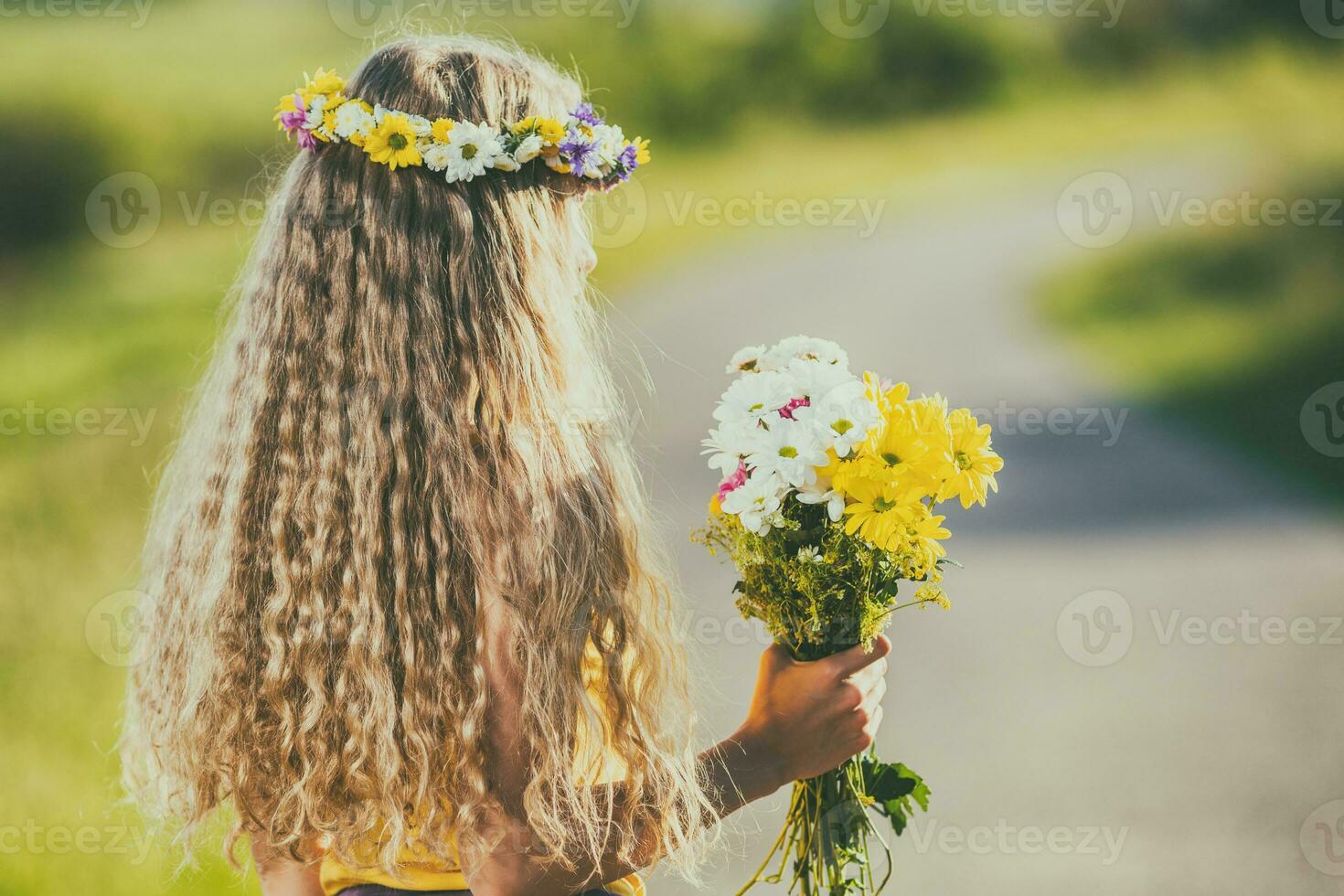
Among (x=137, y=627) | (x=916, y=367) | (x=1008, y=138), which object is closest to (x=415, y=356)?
(x=137, y=627)

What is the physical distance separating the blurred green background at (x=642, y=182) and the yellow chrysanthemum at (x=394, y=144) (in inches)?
73.5

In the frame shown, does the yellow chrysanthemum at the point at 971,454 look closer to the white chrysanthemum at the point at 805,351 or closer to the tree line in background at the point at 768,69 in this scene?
the white chrysanthemum at the point at 805,351

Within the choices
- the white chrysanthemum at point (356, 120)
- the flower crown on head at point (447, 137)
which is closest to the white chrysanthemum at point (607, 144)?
the flower crown on head at point (447, 137)

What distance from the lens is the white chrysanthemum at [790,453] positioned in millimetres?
1255

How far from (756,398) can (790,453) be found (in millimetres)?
83

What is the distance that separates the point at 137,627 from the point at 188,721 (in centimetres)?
31

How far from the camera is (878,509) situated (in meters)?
1.28

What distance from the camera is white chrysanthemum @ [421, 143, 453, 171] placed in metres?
1.27

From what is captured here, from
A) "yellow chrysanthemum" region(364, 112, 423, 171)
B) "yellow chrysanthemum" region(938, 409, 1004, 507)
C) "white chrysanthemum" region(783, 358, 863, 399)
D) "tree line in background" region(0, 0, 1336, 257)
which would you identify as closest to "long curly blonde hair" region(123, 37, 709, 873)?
"yellow chrysanthemum" region(364, 112, 423, 171)

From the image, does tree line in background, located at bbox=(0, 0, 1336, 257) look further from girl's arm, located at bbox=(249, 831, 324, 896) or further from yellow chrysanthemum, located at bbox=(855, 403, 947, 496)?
yellow chrysanthemum, located at bbox=(855, 403, 947, 496)

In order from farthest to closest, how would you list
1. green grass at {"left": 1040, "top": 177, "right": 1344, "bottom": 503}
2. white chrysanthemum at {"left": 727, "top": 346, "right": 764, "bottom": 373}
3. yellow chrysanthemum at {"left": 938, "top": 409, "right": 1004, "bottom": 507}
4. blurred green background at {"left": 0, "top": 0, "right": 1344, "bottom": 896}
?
1. green grass at {"left": 1040, "top": 177, "right": 1344, "bottom": 503}
2. blurred green background at {"left": 0, "top": 0, "right": 1344, "bottom": 896}
3. white chrysanthemum at {"left": 727, "top": 346, "right": 764, "bottom": 373}
4. yellow chrysanthemum at {"left": 938, "top": 409, "right": 1004, "bottom": 507}

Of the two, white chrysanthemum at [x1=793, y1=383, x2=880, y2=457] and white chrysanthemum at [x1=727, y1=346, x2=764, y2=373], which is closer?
white chrysanthemum at [x1=793, y1=383, x2=880, y2=457]

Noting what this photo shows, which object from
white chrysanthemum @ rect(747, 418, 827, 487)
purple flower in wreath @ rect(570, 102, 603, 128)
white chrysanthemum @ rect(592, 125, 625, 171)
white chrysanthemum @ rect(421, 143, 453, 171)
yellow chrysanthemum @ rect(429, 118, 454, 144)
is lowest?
white chrysanthemum @ rect(747, 418, 827, 487)

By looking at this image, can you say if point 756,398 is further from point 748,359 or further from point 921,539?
point 921,539
